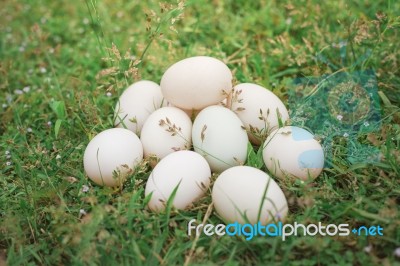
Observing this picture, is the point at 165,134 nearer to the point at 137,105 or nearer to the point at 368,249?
the point at 137,105

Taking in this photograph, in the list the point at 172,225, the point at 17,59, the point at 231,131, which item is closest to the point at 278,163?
the point at 231,131

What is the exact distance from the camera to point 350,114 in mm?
2305

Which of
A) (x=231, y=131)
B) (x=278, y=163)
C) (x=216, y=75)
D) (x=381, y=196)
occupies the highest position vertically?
(x=216, y=75)

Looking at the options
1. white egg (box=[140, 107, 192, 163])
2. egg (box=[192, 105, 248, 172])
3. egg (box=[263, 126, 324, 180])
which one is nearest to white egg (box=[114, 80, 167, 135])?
white egg (box=[140, 107, 192, 163])

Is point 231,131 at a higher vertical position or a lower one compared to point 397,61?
higher

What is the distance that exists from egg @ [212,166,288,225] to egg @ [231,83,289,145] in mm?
370

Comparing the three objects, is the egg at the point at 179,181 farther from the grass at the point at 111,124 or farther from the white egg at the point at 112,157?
the white egg at the point at 112,157

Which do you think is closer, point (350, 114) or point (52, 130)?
point (350, 114)

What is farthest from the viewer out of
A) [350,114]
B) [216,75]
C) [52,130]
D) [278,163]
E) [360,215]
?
[52,130]

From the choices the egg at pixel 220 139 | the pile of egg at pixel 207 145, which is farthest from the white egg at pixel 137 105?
the egg at pixel 220 139

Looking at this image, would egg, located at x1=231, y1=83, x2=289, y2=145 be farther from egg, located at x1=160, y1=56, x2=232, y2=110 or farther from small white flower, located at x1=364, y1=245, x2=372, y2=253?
small white flower, located at x1=364, y1=245, x2=372, y2=253

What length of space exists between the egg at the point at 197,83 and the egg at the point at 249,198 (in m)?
0.45

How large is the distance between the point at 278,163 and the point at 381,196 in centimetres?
43

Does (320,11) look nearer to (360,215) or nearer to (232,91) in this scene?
(232,91)
